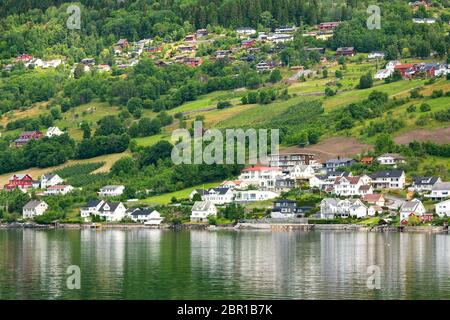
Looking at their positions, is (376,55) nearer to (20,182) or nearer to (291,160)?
(291,160)

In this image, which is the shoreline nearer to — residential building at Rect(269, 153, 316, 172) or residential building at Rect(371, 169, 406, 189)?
residential building at Rect(371, 169, 406, 189)

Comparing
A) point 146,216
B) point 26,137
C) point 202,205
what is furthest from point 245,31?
point 202,205

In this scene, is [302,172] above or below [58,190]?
above

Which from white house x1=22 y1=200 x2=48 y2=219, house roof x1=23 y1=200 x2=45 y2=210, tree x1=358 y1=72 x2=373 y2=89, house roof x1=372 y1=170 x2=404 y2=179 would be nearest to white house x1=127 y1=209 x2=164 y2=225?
white house x1=22 y1=200 x2=48 y2=219

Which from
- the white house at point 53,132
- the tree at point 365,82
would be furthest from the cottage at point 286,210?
the white house at point 53,132

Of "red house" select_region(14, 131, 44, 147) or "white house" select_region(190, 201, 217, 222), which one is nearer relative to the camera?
"white house" select_region(190, 201, 217, 222)

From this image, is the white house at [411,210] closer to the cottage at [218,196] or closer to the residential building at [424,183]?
the residential building at [424,183]
